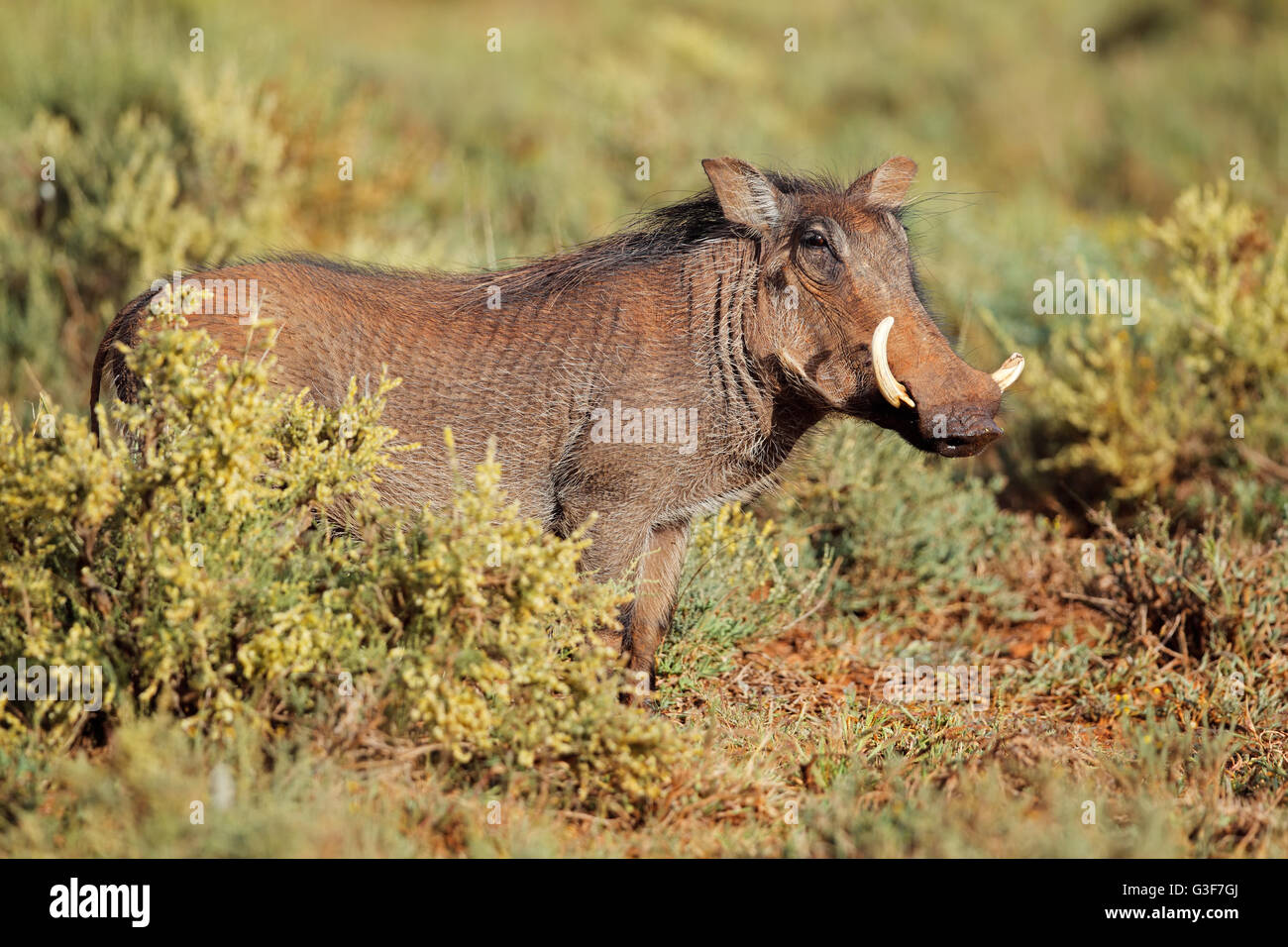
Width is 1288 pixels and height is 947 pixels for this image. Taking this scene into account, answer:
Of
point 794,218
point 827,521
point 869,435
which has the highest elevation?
point 794,218

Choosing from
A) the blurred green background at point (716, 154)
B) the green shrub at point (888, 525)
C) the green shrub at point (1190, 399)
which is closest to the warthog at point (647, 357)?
the blurred green background at point (716, 154)

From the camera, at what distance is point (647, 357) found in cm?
392

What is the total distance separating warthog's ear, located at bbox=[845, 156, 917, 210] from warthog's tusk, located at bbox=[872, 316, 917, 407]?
64cm

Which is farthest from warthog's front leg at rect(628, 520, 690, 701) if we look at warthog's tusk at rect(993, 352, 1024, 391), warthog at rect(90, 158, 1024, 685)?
warthog's tusk at rect(993, 352, 1024, 391)

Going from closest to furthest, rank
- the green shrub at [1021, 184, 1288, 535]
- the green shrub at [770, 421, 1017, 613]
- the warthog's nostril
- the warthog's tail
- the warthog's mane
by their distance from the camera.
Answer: the warthog's nostril
the warthog's tail
the warthog's mane
the green shrub at [770, 421, 1017, 613]
the green shrub at [1021, 184, 1288, 535]

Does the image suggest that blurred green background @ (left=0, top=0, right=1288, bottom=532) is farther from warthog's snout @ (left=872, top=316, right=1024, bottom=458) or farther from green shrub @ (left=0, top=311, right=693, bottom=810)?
green shrub @ (left=0, top=311, right=693, bottom=810)

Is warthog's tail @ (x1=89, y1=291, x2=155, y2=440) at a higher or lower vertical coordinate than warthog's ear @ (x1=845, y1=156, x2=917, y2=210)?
lower

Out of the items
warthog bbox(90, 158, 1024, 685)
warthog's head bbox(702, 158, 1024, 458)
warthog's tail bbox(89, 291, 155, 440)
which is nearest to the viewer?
warthog's head bbox(702, 158, 1024, 458)

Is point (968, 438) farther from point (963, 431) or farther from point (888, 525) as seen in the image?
point (888, 525)

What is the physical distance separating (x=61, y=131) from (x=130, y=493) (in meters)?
5.19

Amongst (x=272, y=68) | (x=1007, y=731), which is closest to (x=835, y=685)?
(x=1007, y=731)

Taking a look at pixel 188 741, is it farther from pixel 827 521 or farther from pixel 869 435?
pixel 869 435

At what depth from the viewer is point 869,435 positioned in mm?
5445

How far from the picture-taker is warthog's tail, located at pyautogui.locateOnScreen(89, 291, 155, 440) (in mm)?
3699
